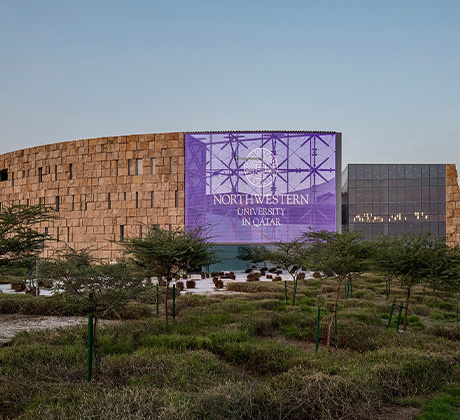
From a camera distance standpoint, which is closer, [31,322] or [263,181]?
[31,322]

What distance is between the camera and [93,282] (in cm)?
848

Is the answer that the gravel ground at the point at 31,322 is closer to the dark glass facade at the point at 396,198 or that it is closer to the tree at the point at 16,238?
the tree at the point at 16,238

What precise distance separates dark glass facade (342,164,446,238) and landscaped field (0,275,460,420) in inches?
1486

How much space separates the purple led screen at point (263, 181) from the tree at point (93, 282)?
35954 mm

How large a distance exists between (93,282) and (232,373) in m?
3.52

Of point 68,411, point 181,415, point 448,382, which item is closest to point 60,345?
point 68,411

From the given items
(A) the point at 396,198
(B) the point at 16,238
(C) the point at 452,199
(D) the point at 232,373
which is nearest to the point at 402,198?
(A) the point at 396,198

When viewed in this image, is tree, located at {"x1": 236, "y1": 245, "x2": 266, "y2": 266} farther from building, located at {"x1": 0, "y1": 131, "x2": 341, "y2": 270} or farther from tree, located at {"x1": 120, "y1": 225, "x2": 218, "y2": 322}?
tree, located at {"x1": 120, "y1": 225, "x2": 218, "y2": 322}

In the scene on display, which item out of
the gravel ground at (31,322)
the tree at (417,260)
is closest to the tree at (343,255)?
the tree at (417,260)

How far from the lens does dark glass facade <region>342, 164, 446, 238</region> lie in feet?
164

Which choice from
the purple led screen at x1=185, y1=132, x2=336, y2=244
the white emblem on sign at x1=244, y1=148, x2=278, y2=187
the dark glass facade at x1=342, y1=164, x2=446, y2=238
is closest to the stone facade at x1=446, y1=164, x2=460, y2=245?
the dark glass facade at x1=342, y1=164, x2=446, y2=238

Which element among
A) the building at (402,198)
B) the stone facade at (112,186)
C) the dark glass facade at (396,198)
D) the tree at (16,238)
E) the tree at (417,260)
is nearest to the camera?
the tree at (16,238)

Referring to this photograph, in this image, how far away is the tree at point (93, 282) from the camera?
8312mm

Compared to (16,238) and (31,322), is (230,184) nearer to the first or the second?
(31,322)
